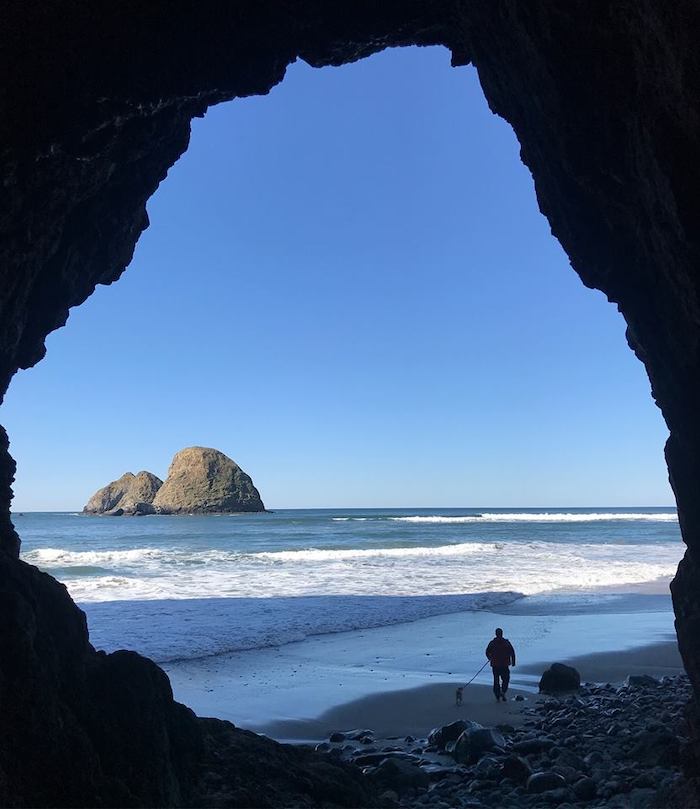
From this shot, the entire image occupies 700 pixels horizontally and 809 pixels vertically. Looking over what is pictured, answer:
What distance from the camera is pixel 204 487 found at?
272ft

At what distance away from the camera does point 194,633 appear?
12672 millimetres

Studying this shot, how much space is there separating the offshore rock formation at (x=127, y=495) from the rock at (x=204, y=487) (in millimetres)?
3849

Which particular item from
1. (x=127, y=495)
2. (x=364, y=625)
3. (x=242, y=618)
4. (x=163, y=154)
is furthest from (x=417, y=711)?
(x=127, y=495)

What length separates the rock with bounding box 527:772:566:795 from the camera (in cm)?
536

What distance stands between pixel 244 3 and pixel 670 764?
8.48 meters

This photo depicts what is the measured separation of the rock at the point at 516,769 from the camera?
5.64 metres

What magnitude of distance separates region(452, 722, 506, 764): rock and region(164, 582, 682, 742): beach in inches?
43.6

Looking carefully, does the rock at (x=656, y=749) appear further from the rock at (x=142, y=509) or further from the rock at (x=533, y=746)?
the rock at (x=142, y=509)

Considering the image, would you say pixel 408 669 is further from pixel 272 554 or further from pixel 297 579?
pixel 272 554

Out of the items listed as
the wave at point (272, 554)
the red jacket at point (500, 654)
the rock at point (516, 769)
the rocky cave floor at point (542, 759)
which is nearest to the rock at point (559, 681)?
the red jacket at point (500, 654)

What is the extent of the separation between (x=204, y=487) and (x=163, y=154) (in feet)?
258

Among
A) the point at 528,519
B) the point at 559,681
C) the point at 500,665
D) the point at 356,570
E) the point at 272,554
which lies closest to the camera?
the point at 500,665

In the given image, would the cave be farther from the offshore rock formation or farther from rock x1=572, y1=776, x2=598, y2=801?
the offshore rock formation

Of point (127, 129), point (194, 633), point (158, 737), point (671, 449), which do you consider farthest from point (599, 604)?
point (127, 129)
